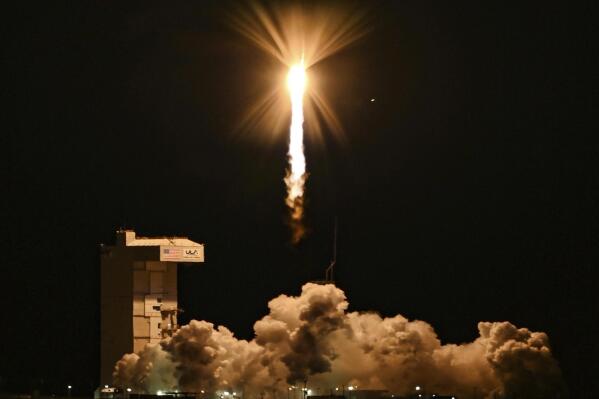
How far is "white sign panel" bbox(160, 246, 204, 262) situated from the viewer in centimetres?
8119

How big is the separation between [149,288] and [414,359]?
706 inches

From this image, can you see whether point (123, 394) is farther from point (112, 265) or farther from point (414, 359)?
point (414, 359)

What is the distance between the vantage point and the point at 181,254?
268ft

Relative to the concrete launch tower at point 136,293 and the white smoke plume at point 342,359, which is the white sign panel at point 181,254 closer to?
the concrete launch tower at point 136,293

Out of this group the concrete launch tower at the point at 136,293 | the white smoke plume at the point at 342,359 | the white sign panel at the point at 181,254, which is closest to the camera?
the white smoke plume at the point at 342,359

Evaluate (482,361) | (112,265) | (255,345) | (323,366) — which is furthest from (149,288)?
(482,361)

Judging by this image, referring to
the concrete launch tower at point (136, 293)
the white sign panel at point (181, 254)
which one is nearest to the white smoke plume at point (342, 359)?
the concrete launch tower at point (136, 293)

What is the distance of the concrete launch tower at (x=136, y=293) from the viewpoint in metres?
82.1

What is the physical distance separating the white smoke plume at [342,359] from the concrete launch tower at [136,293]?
5.44 meters

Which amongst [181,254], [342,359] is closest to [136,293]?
[181,254]

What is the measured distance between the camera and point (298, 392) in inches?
2906

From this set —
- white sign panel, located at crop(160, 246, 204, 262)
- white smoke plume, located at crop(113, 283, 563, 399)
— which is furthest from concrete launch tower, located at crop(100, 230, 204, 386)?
white smoke plume, located at crop(113, 283, 563, 399)

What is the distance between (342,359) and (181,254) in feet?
42.4

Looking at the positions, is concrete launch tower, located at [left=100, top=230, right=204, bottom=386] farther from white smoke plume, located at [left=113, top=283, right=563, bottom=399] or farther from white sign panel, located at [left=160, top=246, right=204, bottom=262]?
white smoke plume, located at [left=113, top=283, right=563, bottom=399]
